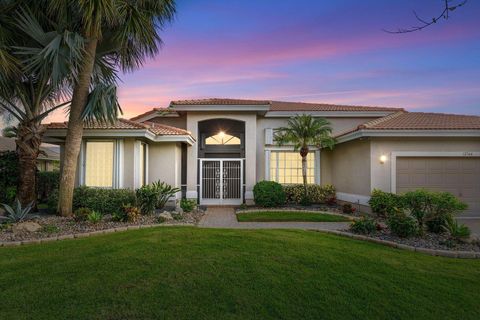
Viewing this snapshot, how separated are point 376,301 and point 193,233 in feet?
15.5

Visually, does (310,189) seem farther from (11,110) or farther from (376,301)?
(11,110)

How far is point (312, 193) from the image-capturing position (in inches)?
602

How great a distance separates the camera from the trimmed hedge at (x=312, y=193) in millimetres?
15227

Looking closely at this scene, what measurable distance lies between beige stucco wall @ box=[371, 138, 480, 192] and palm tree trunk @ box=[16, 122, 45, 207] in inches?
532

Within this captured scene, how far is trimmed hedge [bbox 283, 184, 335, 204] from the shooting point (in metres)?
15.2

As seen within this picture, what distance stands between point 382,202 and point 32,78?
1417 centimetres

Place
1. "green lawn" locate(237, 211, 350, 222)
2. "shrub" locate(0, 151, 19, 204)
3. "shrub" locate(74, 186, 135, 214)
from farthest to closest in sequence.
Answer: "shrub" locate(0, 151, 19, 204) < "green lawn" locate(237, 211, 350, 222) < "shrub" locate(74, 186, 135, 214)

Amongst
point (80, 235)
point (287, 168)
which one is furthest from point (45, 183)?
point (287, 168)

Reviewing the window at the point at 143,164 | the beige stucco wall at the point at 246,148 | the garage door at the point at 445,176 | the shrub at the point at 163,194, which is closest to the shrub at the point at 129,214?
the shrub at the point at 163,194

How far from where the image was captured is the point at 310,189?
15.4 m

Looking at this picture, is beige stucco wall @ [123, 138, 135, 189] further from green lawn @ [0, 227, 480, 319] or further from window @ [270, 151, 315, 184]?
window @ [270, 151, 315, 184]

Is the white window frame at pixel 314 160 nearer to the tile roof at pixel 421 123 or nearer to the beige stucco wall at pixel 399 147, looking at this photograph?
the tile roof at pixel 421 123

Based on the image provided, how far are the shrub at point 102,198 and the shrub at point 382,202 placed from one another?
9657 millimetres

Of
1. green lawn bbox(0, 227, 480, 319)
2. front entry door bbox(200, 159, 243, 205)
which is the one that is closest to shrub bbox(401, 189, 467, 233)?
green lawn bbox(0, 227, 480, 319)
